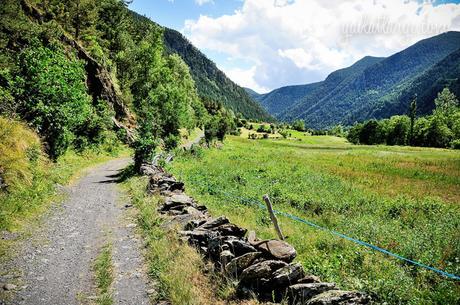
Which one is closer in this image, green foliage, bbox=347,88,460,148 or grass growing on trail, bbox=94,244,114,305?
grass growing on trail, bbox=94,244,114,305

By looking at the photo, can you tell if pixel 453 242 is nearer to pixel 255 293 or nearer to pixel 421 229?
pixel 421 229

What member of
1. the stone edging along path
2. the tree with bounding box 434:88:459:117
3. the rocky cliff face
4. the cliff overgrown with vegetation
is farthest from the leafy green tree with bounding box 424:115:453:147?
the stone edging along path

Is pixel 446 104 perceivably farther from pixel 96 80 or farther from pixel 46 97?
pixel 46 97

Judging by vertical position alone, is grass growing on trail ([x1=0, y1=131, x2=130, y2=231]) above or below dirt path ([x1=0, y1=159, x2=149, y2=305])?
above

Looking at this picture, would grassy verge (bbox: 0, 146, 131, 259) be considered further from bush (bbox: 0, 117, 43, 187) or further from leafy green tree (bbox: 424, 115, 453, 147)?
leafy green tree (bbox: 424, 115, 453, 147)

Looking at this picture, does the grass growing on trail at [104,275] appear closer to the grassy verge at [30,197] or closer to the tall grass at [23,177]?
the grassy verge at [30,197]

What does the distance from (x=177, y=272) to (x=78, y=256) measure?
3773 mm

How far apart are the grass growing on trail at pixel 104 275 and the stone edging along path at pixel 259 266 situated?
2421 millimetres

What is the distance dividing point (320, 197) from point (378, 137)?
5198 inches

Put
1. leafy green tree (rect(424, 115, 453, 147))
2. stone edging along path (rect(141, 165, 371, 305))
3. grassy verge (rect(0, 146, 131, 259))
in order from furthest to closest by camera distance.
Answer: leafy green tree (rect(424, 115, 453, 147))
grassy verge (rect(0, 146, 131, 259))
stone edging along path (rect(141, 165, 371, 305))

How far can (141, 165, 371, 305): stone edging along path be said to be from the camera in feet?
21.7

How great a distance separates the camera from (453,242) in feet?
35.8

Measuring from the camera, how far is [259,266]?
7613mm

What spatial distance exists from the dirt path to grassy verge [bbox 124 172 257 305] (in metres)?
0.42
